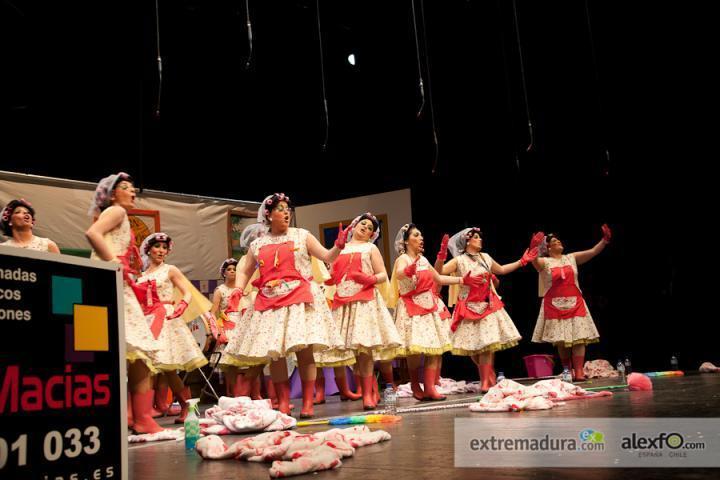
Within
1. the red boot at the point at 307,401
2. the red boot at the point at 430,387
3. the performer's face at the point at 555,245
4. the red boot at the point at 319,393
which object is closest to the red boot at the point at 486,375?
the red boot at the point at 430,387

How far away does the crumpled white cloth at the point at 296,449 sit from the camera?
2.71 metres

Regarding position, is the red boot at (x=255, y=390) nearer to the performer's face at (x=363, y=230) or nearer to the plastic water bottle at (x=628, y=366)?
the performer's face at (x=363, y=230)

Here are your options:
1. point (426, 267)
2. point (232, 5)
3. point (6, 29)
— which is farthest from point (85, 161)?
point (426, 267)

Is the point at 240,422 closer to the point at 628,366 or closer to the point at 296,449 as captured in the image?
the point at 296,449

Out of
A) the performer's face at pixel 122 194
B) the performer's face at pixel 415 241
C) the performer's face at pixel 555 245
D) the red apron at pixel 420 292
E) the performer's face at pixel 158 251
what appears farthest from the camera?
the performer's face at pixel 555 245

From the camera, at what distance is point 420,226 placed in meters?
10.8

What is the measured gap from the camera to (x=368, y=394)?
6012 millimetres

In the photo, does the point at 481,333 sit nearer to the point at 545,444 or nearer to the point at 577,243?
the point at 577,243

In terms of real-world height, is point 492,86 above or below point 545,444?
above

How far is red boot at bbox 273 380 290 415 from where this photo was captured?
5457mm

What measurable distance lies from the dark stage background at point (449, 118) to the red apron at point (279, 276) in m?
2.68

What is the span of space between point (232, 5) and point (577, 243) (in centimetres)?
537

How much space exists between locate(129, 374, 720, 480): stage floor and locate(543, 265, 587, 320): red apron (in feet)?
10.6

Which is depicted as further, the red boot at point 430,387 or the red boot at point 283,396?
the red boot at point 430,387
